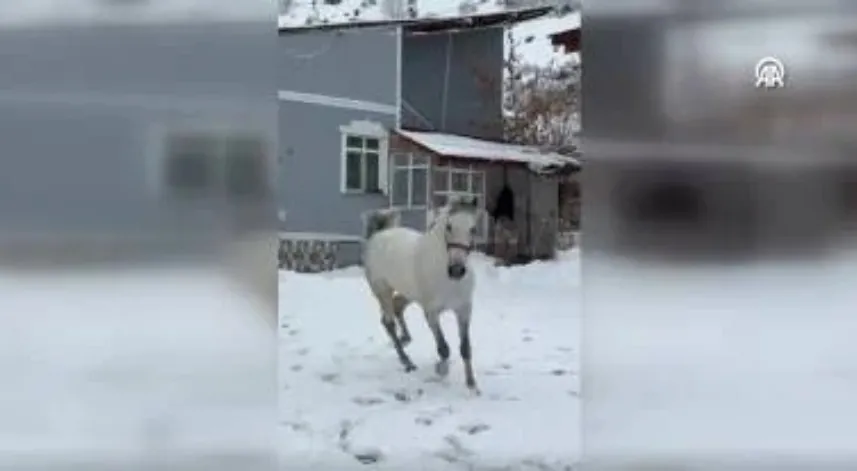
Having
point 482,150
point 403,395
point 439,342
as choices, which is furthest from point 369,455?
point 482,150

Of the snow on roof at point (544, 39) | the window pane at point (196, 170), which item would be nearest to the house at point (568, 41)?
the snow on roof at point (544, 39)

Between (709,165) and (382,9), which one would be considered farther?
(382,9)

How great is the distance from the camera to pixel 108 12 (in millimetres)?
2033

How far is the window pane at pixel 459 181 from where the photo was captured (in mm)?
2078

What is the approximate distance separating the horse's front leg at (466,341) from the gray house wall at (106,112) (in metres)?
0.42

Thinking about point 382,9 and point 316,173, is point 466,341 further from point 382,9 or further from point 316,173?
point 382,9

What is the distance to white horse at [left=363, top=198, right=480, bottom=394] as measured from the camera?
81.7 inches

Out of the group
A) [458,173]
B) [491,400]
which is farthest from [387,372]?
[458,173]

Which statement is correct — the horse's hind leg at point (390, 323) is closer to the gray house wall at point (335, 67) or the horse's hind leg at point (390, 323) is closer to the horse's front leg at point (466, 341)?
the horse's front leg at point (466, 341)

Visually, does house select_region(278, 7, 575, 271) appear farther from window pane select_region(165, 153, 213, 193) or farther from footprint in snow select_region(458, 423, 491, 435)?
footprint in snow select_region(458, 423, 491, 435)

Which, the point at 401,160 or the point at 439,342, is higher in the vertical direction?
the point at 401,160

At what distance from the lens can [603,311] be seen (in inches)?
79.6

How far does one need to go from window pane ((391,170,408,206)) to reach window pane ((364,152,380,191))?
31 millimetres

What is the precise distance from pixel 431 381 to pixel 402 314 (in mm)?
125
